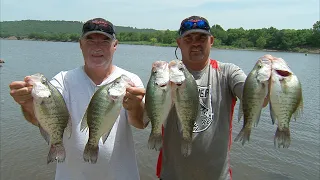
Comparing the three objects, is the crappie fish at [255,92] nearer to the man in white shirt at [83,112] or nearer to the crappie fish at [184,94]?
the crappie fish at [184,94]

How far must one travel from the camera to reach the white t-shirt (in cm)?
359

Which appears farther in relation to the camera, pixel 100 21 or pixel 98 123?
pixel 100 21

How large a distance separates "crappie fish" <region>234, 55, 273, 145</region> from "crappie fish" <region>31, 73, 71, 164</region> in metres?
2.05

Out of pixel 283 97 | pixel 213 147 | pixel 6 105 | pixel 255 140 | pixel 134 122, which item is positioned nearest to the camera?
pixel 283 97

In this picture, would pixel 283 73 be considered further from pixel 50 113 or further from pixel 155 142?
pixel 50 113

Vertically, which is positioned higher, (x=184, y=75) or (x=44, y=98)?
(x=184, y=75)

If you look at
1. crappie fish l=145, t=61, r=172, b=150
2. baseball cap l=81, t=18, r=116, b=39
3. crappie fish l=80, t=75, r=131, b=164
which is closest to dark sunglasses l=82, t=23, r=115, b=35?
baseball cap l=81, t=18, r=116, b=39

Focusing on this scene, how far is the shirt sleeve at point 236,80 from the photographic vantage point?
3730 millimetres

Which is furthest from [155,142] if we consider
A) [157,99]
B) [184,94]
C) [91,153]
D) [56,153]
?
[56,153]

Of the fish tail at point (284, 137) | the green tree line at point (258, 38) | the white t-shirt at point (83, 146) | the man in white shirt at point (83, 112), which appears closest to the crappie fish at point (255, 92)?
the fish tail at point (284, 137)

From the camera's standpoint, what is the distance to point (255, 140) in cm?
1288

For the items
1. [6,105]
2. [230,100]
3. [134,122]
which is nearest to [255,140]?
[230,100]

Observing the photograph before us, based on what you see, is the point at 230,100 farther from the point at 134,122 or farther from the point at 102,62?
the point at 102,62

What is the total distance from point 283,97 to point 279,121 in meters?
0.27
